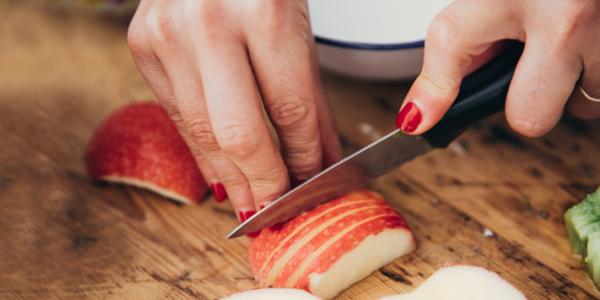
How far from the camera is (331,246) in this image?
60.7 inches

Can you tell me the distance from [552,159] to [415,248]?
1.81 ft

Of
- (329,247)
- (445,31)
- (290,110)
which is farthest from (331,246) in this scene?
(445,31)

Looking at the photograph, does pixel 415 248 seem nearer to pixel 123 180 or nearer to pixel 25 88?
pixel 123 180

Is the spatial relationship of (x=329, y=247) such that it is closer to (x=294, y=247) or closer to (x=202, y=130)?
(x=294, y=247)

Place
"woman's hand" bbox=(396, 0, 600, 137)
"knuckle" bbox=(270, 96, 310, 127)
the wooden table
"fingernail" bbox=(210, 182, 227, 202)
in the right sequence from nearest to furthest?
"woman's hand" bbox=(396, 0, 600, 137)
"knuckle" bbox=(270, 96, 310, 127)
the wooden table
"fingernail" bbox=(210, 182, 227, 202)

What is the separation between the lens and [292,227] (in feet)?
5.26

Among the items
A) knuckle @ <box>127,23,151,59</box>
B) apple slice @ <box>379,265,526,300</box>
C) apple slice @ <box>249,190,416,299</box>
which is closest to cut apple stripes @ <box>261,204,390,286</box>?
apple slice @ <box>249,190,416,299</box>

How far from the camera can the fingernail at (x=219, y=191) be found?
1.72m

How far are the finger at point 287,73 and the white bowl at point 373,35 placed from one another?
0.36 metres

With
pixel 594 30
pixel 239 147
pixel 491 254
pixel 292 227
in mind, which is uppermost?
pixel 594 30

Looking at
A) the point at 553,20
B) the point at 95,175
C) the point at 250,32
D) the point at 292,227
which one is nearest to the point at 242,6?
the point at 250,32

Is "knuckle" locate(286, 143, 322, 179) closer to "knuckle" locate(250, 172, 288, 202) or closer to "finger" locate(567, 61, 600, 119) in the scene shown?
"knuckle" locate(250, 172, 288, 202)

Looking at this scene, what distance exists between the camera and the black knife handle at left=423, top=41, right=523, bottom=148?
4.97 feet

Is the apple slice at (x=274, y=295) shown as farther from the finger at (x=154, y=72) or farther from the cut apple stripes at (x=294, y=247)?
the finger at (x=154, y=72)
